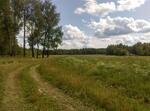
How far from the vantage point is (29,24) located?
224ft

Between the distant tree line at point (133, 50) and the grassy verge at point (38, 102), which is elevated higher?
the distant tree line at point (133, 50)

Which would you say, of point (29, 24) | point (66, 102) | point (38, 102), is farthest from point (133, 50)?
point (38, 102)

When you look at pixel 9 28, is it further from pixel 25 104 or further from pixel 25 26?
pixel 25 104

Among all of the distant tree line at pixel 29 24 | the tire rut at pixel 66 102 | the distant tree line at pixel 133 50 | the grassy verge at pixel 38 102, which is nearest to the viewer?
the grassy verge at pixel 38 102

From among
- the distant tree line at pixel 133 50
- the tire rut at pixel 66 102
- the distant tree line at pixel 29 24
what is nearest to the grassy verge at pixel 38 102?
the tire rut at pixel 66 102

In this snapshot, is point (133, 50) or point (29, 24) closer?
point (29, 24)

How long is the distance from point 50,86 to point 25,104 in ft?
19.9

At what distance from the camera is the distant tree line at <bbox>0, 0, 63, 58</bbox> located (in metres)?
62.3

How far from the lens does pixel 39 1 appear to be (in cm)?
7081

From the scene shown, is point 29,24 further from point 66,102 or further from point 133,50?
point 133,50

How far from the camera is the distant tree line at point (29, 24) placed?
62.3 metres

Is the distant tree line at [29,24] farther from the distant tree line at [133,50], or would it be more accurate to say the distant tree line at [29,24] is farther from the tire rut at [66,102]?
the distant tree line at [133,50]

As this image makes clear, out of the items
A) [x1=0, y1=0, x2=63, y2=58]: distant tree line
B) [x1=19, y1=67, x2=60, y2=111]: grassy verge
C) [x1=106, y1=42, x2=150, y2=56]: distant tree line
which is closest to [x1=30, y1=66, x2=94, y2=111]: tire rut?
[x1=19, y1=67, x2=60, y2=111]: grassy verge

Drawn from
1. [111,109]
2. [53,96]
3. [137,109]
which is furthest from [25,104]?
[137,109]
